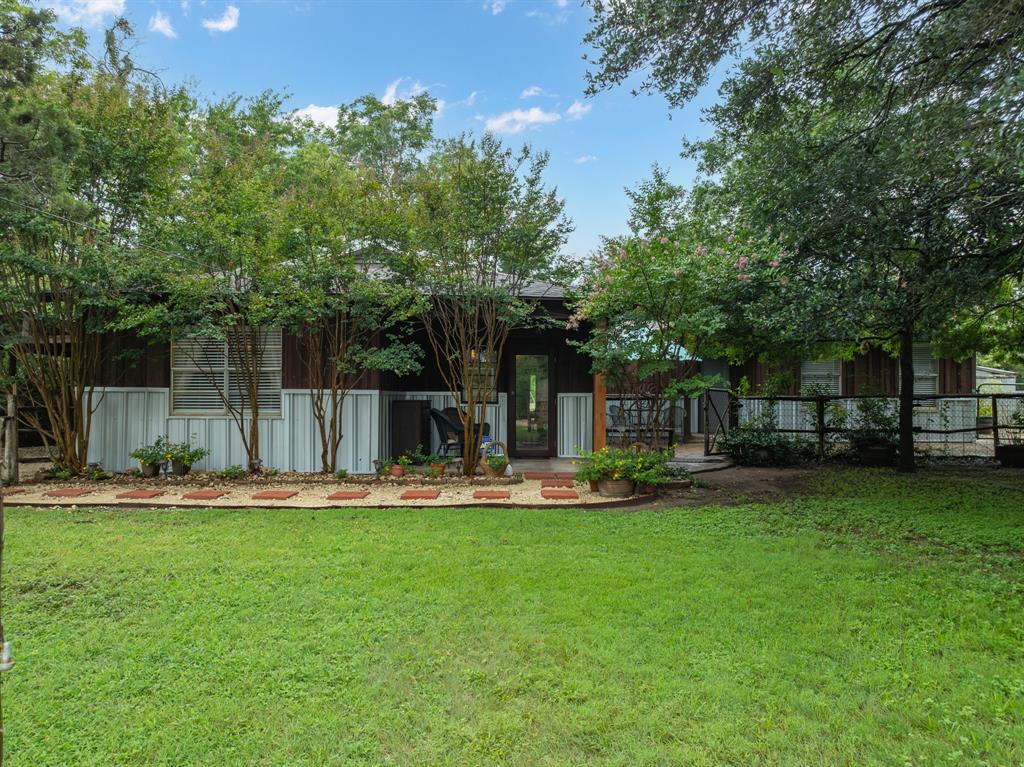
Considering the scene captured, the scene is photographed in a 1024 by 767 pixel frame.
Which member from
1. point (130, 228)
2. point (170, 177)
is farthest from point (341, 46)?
point (130, 228)

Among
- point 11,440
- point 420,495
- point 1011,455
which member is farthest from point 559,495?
point 1011,455

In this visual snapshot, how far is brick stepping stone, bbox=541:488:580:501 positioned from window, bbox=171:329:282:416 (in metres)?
3.99

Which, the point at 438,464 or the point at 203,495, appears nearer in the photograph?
the point at 203,495

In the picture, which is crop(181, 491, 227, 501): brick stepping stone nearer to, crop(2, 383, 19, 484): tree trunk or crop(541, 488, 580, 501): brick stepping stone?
crop(2, 383, 19, 484): tree trunk

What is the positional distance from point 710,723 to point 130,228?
7953mm

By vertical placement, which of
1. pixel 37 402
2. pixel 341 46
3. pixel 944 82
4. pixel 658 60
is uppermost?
pixel 341 46

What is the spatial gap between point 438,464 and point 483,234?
9.50ft

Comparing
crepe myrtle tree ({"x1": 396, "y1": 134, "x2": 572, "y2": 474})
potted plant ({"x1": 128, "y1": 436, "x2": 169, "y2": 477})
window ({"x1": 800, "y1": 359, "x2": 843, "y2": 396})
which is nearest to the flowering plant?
potted plant ({"x1": 128, "y1": 436, "x2": 169, "y2": 477})

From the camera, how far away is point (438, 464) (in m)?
7.19

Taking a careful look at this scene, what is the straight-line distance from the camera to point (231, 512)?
5461 mm

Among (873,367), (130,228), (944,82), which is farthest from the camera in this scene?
(873,367)

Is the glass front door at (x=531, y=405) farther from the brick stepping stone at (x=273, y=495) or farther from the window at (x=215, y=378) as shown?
the brick stepping stone at (x=273, y=495)

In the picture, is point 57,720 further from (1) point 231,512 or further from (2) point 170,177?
(2) point 170,177

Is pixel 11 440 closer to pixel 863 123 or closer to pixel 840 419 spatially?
pixel 863 123
